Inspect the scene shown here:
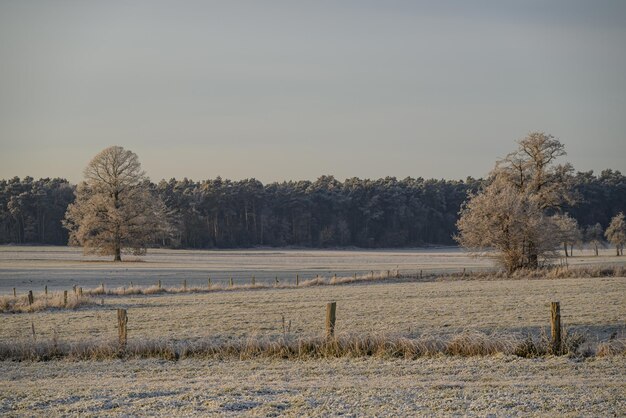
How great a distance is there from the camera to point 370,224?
138 meters

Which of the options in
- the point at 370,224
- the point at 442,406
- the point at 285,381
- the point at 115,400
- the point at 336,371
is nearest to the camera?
the point at 442,406

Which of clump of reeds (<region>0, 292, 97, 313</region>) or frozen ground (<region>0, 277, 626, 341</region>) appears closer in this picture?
frozen ground (<region>0, 277, 626, 341</region>)

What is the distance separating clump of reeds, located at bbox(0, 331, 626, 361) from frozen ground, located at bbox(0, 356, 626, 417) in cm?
59

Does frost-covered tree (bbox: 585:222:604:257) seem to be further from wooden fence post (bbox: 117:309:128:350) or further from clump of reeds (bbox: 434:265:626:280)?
wooden fence post (bbox: 117:309:128:350)

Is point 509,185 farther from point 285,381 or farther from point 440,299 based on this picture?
point 285,381

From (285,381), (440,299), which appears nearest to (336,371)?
(285,381)

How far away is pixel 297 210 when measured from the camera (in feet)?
448

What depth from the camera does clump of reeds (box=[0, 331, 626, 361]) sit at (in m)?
13.9

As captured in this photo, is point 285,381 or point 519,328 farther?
point 519,328

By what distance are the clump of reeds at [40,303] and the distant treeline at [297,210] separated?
87102 mm

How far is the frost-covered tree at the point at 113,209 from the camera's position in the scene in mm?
70375

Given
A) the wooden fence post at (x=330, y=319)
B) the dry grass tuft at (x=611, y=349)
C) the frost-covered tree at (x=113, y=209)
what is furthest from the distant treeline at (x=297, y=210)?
the dry grass tuft at (x=611, y=349)

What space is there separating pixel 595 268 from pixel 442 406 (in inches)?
1670

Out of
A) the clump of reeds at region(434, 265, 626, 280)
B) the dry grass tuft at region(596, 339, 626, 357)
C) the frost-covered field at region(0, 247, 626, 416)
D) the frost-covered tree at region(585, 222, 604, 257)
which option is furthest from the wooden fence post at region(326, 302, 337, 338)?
the frost-covered tree at region(585, 222, 604, 257)
